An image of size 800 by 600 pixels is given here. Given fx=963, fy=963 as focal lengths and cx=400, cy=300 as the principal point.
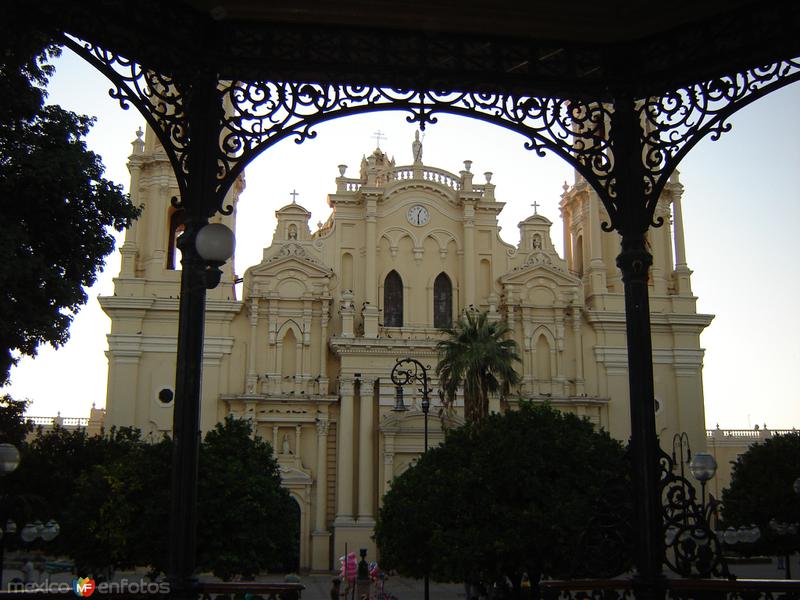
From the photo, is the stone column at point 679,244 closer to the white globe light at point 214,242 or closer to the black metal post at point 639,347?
the black metal post at point 639,347

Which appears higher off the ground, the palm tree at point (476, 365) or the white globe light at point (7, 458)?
the palm tree at point (476, 365)

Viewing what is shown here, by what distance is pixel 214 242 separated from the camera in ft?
21.1

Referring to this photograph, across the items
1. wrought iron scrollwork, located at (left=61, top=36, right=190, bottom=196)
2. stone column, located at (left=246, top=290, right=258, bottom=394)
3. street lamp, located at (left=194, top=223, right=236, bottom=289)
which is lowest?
street lamp, located at (left=194, top=223, right=236, bottom=289)

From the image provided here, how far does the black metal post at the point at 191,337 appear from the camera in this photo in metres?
6.23

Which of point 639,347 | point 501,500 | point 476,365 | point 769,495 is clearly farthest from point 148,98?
point 769,495

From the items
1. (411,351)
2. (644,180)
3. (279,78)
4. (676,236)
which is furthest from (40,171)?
(676,236)

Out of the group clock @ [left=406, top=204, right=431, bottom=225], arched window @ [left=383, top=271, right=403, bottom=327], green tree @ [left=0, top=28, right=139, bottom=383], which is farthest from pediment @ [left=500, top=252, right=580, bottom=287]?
green tree @ [left=0, top=28, right=139, bottom=383]

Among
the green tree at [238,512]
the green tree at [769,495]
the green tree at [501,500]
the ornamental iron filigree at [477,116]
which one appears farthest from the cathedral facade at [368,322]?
the ornamental iron filigree at [477,116]

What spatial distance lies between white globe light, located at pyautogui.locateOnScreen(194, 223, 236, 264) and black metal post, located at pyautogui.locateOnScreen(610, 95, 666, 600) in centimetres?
293

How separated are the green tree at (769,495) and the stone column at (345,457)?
13.9 m

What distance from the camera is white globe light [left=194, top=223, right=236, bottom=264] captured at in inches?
254

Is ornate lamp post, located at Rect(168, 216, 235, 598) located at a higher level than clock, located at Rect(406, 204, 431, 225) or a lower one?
lower

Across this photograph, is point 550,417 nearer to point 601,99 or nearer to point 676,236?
point 601,99

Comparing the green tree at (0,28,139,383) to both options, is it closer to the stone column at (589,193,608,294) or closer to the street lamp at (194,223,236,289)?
the street lamp at (194,223,236,289)
